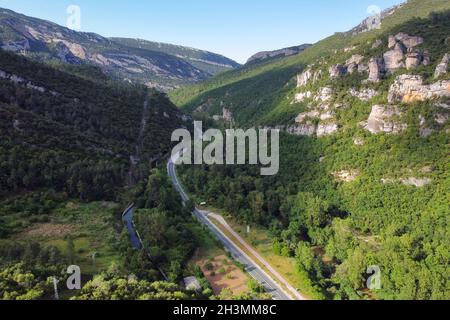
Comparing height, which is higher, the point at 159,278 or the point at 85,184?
the point at 85,184

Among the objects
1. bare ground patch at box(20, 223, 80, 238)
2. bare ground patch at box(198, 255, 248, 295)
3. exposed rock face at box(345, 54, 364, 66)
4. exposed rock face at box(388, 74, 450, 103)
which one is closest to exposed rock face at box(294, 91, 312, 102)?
exposed rock face at box(345, 54, 364, 66)

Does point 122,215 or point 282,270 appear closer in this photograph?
point 282,270

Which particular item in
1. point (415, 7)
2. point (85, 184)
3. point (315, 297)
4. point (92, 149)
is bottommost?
point (315, 297)

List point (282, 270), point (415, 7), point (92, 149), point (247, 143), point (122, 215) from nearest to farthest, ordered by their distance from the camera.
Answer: point (282, 270) → point (122, 215) → point (92, 149) → point (247, 143) → point (415, 7)

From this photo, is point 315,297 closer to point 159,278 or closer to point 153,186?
point 159,278

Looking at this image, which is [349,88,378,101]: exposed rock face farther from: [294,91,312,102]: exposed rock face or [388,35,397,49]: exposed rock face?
[294,91,312,102]: exposed rock face
